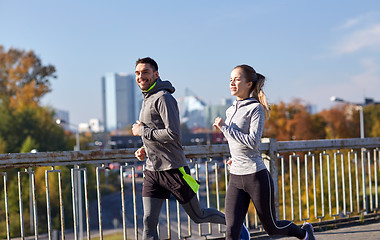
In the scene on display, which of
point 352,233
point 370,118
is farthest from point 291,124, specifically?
point 352,233

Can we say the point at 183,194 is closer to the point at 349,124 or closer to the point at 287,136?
the point at 287,136

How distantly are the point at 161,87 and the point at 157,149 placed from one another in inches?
20.7

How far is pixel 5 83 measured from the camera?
51500 mm

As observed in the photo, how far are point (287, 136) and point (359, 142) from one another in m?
64.6

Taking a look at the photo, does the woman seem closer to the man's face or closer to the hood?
the hood

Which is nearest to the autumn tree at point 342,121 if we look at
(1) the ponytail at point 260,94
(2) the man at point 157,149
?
(1) the ponytail at point 260,94

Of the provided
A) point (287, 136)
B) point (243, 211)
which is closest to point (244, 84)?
point (243, 211)

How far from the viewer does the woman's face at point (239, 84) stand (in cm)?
443

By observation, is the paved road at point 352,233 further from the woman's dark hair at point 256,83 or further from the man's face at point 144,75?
the man's face at point 144,75

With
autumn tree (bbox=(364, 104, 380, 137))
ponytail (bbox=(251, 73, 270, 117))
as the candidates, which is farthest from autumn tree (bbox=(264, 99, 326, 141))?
ponytail (bbox=(251, 73, 270, 117))

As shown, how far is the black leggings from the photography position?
4277 millimetres

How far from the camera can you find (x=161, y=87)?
4484mm

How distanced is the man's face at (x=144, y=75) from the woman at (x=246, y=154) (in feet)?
2.24

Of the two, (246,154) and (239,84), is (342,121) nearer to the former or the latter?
(239,84)
